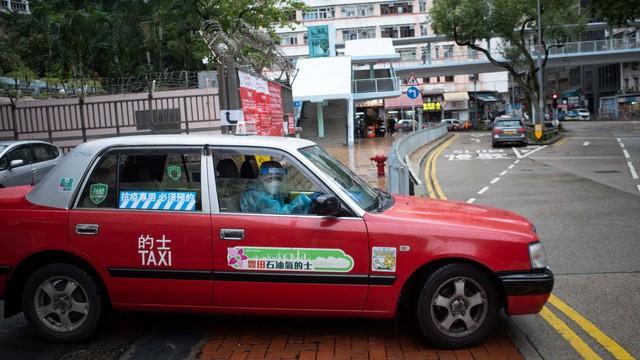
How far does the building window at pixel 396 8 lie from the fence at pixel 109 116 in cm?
5648

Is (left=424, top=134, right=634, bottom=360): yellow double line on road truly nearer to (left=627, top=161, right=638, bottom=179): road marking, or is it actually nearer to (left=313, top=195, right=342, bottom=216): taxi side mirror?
(left=313, top=195, right=342, bottom=216): taxi side mirror

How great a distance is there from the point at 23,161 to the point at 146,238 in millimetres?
9300

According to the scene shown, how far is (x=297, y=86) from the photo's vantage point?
37.3 metres

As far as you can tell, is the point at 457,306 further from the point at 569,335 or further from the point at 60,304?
the point at 60,304

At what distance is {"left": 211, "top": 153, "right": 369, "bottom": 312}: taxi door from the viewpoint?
4430mm

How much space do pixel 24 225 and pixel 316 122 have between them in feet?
118

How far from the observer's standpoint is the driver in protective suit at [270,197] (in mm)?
4672

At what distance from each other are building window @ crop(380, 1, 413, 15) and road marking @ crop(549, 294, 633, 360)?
65269mm

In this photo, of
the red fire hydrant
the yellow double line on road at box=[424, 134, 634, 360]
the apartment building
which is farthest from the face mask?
the apartment building

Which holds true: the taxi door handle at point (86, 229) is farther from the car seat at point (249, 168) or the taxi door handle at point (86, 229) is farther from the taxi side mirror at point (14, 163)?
the taxi side mirror at point (14, 163)

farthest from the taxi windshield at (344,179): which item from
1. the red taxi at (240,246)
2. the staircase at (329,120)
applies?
the staircase at (329,120)

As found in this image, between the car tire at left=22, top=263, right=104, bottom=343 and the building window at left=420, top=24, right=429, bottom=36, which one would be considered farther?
the building window at left=420, top=24, right=429, bottom=36

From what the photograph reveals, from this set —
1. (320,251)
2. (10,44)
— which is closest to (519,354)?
(320,251)

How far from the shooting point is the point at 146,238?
4.58m
